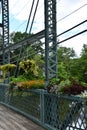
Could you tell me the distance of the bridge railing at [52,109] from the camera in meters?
6.36

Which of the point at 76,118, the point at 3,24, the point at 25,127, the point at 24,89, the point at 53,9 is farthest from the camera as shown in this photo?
the point at 3,24

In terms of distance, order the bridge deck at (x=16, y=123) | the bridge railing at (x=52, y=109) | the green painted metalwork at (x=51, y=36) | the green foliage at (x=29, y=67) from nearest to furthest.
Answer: the bridge railing at (x=52, y=109), the bridge deck at (x=16, y=123), the green painted metalwork at (x=51, y=36), the green foliage at (x=29, y=67)

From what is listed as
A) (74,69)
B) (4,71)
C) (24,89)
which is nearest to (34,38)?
(4,71)

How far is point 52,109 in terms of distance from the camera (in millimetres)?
7863

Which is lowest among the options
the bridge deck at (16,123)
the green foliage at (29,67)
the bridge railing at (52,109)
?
the bridge deck at (16,123)

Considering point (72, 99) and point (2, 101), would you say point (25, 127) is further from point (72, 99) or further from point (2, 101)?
point (2, 101)

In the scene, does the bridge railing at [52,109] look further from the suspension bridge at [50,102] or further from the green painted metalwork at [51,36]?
the green painted metalwork at [51,36]

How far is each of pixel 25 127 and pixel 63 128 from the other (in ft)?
5.36

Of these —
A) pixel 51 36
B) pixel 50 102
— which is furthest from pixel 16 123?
pixel 51 36

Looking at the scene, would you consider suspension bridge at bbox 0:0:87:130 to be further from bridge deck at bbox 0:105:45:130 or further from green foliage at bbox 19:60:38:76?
green foliage at bbox 19:60:38:76

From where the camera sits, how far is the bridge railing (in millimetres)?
6363

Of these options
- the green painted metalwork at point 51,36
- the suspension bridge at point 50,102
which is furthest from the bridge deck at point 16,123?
the green painted metalwork at point 51,36

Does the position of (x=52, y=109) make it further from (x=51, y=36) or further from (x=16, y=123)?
(x=51, y=36)

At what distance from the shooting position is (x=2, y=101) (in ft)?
48.2
